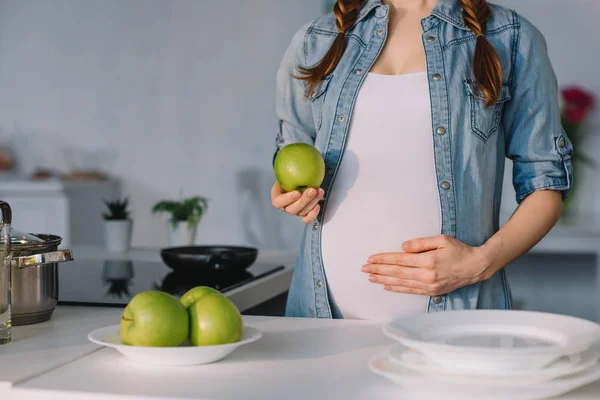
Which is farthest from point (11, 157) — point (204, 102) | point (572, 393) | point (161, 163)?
point (572, 393)

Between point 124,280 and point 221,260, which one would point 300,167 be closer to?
point 221,260

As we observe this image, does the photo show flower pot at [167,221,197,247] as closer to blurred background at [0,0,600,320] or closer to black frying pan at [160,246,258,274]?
black frying pan at [160,246,258,274]

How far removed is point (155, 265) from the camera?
2.47 meters

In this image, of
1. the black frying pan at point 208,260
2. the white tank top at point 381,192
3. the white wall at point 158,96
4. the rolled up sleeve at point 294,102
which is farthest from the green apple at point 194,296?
the white wall at point 158,96

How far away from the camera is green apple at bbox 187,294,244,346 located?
104 cm

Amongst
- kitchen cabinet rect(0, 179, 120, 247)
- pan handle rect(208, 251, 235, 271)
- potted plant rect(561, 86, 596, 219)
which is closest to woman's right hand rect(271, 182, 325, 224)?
pan handle rect(208, 251, 235, 271)

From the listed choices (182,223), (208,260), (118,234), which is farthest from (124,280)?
(182,223)

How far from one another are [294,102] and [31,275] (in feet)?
2.16

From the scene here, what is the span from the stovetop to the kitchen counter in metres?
0.47

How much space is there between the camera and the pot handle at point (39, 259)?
53.1 inches

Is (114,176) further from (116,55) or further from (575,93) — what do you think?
(575,93)

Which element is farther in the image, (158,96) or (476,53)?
(158,96)

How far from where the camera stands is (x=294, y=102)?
67.2 inches

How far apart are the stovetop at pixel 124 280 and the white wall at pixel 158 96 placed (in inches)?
84.0
